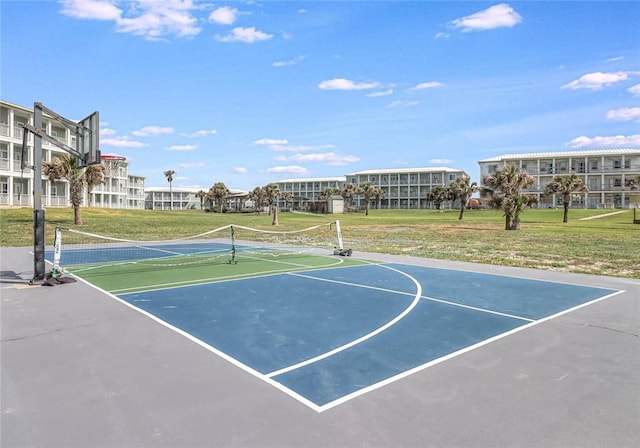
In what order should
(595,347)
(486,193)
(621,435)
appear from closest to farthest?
1. (621,435)
2. (595,347)
3. (486,193)

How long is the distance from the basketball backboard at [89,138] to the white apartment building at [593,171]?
91.0 m

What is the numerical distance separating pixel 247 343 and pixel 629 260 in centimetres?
1911

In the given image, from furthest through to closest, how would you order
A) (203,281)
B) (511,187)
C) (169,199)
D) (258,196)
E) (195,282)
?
(169,199) < (258,196) < (511,187) < (203,281) < (195,282)

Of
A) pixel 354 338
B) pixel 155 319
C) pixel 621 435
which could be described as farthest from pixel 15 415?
pixel 621 435

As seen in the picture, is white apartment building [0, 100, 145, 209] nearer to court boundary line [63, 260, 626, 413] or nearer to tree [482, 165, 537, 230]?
tree [482, 165, 537, 230]

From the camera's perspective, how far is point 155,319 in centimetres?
826

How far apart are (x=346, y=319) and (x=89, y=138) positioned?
10651 millimetres

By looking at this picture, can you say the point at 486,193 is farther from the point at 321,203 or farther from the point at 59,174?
the point at 321,203

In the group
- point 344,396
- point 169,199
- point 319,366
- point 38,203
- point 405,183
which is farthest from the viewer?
point 169,199

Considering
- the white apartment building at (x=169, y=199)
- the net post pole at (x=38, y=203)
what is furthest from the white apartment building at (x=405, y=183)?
the net post pole at (x=38, y=203)

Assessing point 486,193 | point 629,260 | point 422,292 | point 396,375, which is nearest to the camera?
point 396,375

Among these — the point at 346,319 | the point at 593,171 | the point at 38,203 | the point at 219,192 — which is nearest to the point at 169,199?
the point at 219,192

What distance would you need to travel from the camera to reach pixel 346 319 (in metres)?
8.34

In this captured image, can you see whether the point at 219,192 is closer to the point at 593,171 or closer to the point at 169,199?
the point at 169,199
